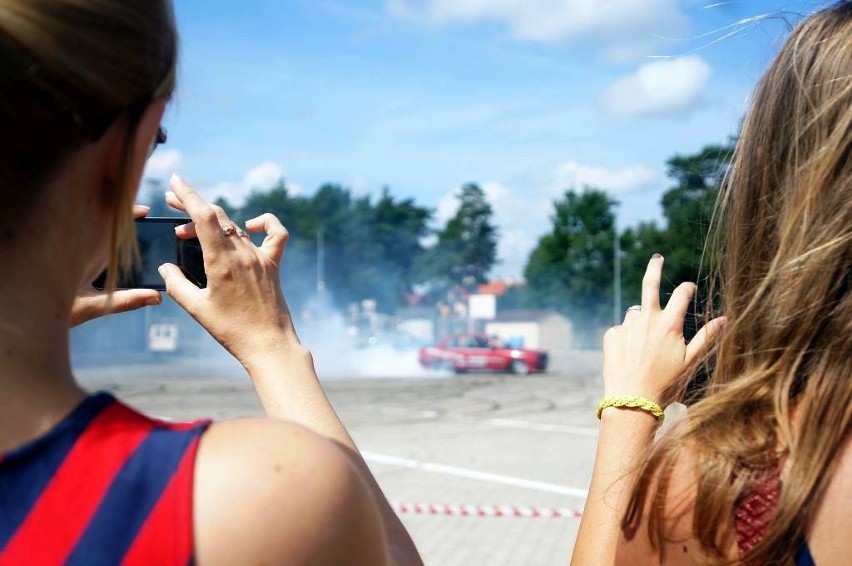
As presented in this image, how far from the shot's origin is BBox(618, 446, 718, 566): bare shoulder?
1325 mm

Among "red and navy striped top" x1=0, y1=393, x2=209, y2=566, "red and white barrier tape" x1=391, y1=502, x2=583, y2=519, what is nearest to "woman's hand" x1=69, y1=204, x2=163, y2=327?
"red and navy striped top" x1=0, y1=393, x2=209, y2=566

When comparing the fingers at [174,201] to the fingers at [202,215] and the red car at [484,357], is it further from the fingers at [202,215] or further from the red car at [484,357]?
the red car at [484,357]

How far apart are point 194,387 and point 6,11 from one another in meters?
27.2

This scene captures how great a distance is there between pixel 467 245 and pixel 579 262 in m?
25.5

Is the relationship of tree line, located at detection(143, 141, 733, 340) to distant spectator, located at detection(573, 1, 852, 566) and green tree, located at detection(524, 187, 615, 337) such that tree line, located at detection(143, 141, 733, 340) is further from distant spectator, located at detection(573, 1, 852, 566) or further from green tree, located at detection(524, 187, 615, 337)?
distant spectator, located at detection(573, 1, 852, 566)

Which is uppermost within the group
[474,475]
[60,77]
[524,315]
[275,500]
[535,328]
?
[60,77]

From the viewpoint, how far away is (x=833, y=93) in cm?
140

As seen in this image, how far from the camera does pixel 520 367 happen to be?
117 ft

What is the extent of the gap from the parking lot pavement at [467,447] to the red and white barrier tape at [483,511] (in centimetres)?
1

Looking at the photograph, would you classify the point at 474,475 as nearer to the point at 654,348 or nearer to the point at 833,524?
the point at 654,348

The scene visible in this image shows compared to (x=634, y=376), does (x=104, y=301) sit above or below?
above

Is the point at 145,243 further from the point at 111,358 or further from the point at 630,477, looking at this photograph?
the point at 111,358

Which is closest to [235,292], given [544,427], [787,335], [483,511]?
[787,335]

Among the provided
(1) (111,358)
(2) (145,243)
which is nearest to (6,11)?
(2) (145,243)
